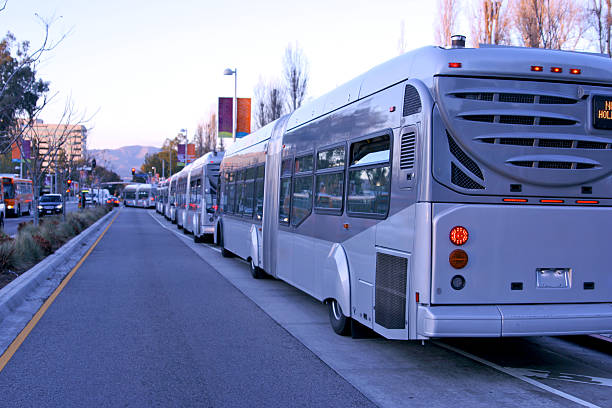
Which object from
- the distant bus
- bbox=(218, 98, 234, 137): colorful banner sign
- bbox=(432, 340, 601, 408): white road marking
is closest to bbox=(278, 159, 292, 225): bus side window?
bbox=(432, 340, 601, 408): white road marking

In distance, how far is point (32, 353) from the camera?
7.02m

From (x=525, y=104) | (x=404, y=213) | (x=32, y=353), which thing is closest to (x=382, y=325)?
(x=404, y=213)

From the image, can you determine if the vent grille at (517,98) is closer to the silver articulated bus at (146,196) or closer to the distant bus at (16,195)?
the distant bus at (16,195)

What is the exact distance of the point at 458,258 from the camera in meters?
5.76

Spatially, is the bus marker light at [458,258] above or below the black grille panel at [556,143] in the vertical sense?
below

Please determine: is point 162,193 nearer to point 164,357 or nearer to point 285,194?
point 285,194

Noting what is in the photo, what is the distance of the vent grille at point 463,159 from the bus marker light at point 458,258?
0.75m

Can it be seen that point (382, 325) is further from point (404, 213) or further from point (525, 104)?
point (525, 104)

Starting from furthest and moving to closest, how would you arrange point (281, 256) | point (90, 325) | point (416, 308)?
point (281, 256), point (90, 325), point (416, 308)

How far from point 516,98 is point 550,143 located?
556 millimetres

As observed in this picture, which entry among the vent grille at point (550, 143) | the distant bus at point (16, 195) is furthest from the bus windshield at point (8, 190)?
the vent grille at point (550, 143)

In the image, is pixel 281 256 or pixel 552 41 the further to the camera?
pixel 552 41

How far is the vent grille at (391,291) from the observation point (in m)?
6.07

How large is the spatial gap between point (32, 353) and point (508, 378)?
17.3 ft
